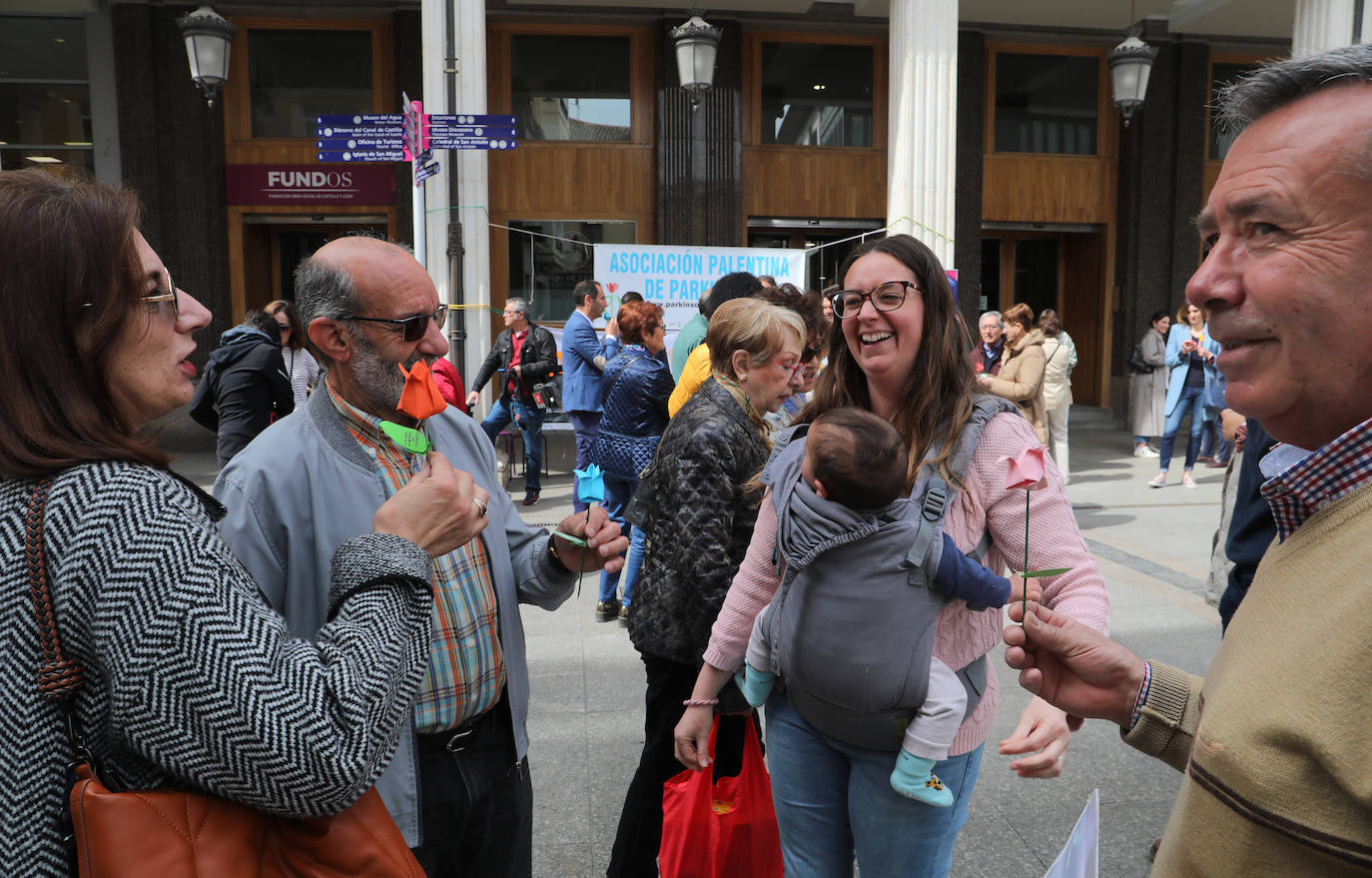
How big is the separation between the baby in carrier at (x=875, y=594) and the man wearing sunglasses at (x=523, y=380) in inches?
292

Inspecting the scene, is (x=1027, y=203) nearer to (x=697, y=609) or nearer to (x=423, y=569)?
(x=697, y=609)

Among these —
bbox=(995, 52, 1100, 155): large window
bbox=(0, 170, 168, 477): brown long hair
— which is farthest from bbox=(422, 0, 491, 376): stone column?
bbox=(995, 52, 1100, 155): large window

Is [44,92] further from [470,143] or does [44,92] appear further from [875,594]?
[875,594]

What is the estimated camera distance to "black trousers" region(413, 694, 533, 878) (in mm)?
1924

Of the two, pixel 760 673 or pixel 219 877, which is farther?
pixel 760 673

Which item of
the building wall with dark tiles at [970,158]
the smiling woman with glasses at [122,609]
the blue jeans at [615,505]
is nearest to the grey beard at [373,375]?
the smiling woman with glasses at [122,609]

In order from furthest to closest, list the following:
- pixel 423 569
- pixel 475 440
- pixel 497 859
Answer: pixel 475 440, pixel 497 859, pixel 423 569

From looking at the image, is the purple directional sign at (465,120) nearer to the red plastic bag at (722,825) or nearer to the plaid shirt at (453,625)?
the plaid shirt at (453,625)

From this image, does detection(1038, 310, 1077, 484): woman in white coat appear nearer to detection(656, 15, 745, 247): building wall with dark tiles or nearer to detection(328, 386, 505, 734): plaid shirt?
detection(656, 15, 745, 247): building wall with dark tiles

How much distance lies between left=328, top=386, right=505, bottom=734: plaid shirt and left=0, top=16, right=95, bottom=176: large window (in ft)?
48.2

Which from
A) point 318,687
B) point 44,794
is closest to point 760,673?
point 318,687

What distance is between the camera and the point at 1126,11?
1409 cm

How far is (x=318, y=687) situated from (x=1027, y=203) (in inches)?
628

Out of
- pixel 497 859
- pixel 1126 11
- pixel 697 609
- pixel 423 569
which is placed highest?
pixel 1126 11
